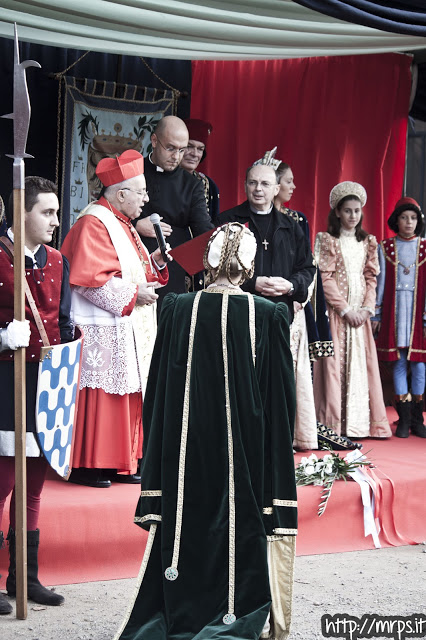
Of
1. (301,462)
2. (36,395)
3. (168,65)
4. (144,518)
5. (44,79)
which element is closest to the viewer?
(144,518)

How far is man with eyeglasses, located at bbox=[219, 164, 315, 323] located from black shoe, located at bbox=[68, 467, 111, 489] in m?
1.35

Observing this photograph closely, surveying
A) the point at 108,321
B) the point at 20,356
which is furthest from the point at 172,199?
the point at 20,356

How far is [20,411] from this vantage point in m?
3.41

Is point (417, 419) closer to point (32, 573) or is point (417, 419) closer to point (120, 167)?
point (120, 167)

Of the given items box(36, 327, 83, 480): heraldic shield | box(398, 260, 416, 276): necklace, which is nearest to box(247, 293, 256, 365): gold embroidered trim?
box(36, 327, 83, 480): heraldic shield

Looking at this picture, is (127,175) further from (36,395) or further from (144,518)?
(144,518)

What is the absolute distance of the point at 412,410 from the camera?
21.0ft

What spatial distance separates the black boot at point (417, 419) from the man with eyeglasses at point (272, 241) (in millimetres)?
1438

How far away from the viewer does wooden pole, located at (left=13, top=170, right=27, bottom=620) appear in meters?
3.38

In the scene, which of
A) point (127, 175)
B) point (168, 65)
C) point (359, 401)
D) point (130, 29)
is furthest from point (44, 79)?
point (359, 401)

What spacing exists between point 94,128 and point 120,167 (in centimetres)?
180

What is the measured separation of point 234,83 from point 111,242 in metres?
2.76

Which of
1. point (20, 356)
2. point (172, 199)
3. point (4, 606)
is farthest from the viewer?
point (172, 199)

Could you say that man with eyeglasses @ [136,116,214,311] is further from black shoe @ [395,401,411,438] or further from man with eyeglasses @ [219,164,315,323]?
black shoe @ [395,401,411,438]
